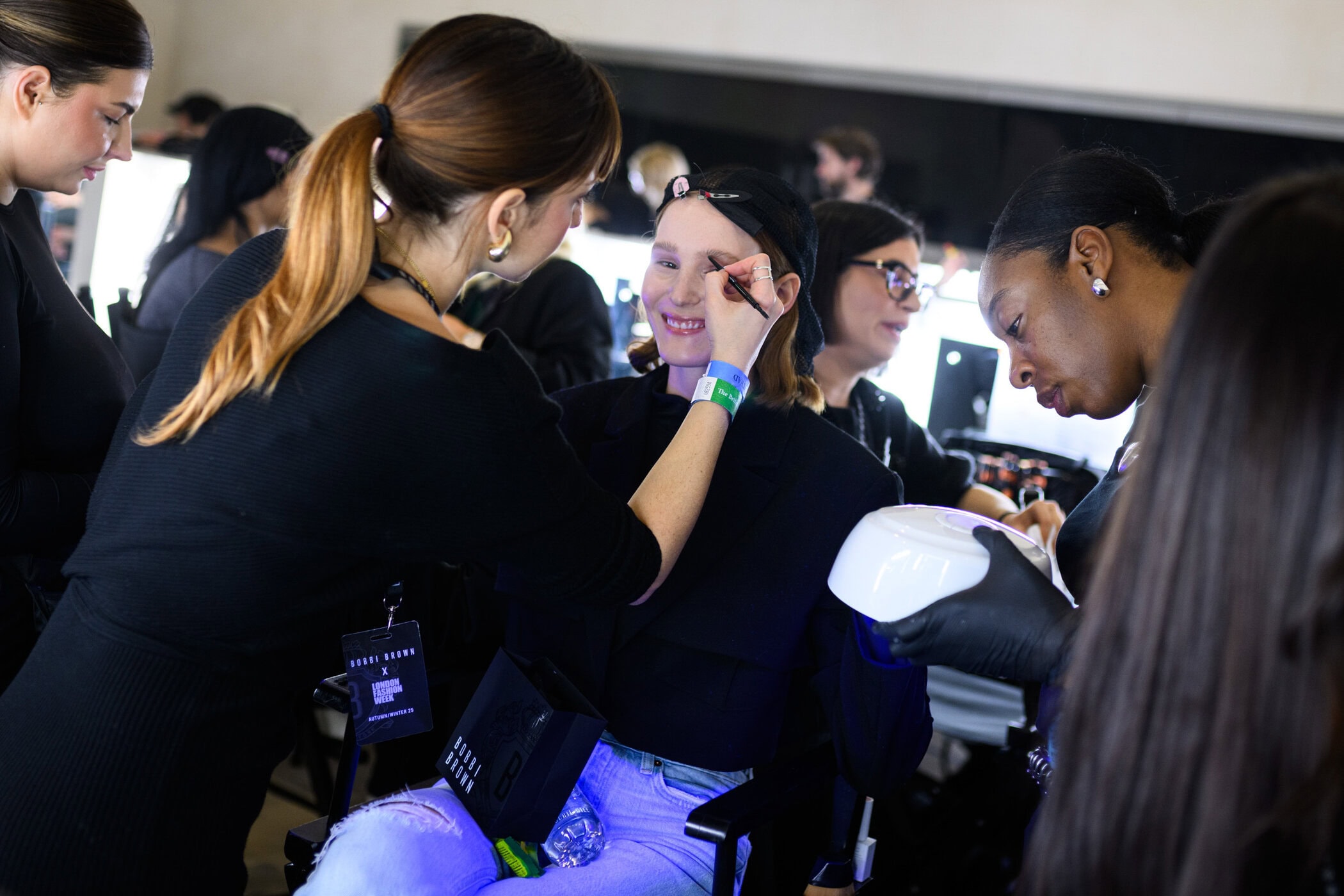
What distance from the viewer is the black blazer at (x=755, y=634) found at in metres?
1.51

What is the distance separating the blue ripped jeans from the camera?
1.32 m

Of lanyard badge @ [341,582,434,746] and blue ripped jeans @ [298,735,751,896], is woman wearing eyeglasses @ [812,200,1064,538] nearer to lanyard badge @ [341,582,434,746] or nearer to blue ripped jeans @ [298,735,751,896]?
blue ripped jeans @ [298,735,751,896]

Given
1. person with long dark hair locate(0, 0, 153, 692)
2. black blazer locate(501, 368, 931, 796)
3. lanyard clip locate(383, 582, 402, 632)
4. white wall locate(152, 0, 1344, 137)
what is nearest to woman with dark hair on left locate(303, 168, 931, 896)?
black blazer locate(501, 368, 931, 796)

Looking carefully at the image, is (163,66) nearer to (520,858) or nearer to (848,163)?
(848,163)

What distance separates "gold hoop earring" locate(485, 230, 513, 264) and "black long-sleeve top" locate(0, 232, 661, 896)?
147mm

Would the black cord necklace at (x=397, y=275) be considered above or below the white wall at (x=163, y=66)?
below

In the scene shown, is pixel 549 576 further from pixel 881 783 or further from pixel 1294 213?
pixel 1294 213

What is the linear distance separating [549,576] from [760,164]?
4.38 m

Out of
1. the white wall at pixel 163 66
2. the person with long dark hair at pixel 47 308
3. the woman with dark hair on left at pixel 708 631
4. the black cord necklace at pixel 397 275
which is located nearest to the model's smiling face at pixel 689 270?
the woman with dark hair on left at pixel 708 631

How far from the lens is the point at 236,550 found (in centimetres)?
108

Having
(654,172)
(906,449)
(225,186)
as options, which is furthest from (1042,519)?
(654,172)

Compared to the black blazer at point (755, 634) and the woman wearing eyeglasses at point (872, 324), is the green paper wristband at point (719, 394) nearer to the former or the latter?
the black blazer at point (755, 634)

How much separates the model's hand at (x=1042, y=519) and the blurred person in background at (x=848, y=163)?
248cm

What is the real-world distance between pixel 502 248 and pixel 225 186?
1574 mm
